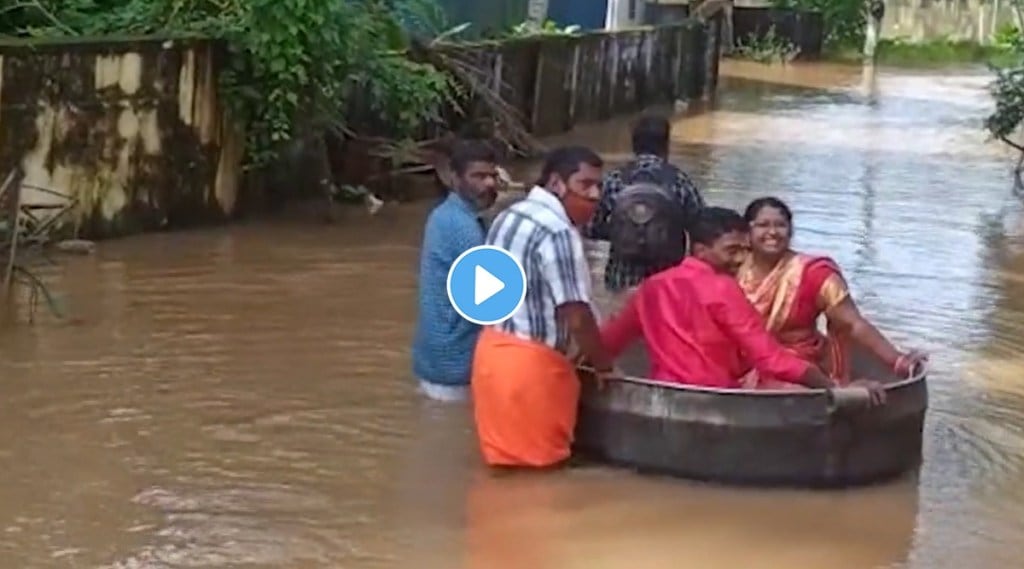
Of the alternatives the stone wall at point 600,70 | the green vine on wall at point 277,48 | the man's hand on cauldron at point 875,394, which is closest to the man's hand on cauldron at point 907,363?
the man's hand on cauldron at point 875,394

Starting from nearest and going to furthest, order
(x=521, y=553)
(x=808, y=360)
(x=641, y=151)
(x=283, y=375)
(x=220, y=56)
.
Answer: (x=521, y=553)
(x=808, y=360)
(x=283, y=375)
(x=641, y=151)
(x=220, y=56)

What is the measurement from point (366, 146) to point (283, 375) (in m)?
5.90

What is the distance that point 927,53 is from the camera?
139 feet

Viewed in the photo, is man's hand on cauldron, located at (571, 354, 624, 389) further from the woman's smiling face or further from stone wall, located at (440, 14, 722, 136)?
stone wall, located at (440, 14, 722, 136)

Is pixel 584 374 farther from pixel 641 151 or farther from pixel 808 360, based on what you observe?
pixel 641 151

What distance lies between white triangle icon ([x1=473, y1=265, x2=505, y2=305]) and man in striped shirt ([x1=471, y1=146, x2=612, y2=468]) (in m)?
0.17

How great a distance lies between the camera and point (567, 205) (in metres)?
8.08

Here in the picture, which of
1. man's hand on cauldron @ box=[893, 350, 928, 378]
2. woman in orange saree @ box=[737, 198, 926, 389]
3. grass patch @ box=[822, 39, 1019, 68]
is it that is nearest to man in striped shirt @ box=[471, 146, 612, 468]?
woman in orange saree @ box=[737, 198, 926, 389]

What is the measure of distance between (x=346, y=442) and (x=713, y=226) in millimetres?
1850

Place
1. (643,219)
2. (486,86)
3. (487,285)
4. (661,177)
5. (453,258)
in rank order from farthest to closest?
(486,86) → (661,177) → (643,219) → (453,258) → (487,285)

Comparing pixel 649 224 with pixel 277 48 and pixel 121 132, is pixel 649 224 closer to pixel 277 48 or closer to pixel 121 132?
pixel 277 48

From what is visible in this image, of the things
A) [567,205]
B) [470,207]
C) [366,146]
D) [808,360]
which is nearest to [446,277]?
[470,207]

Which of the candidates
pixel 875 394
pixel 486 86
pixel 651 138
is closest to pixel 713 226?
pixel 875 394

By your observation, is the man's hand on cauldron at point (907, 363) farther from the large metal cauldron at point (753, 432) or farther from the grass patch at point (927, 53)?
the grass patch at point (927, 53)
